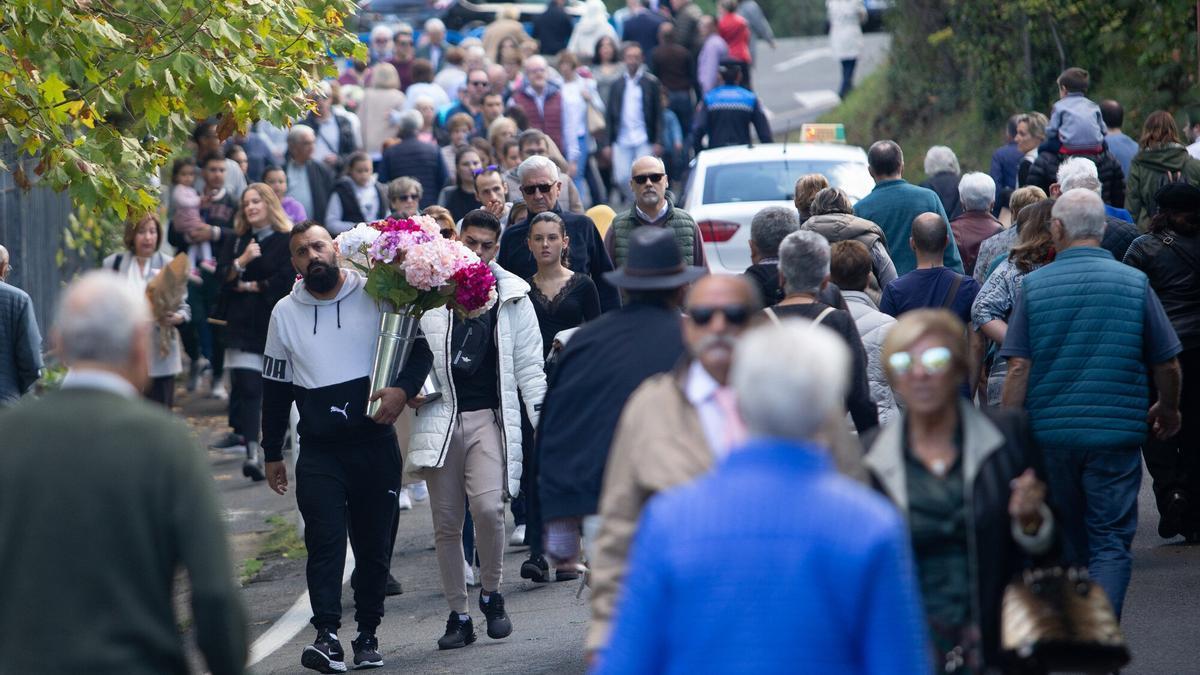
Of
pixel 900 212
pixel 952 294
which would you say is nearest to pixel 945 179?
pixel 900 212

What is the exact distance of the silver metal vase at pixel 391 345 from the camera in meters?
8.51

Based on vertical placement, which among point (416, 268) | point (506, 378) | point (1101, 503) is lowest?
point (1101, 503)

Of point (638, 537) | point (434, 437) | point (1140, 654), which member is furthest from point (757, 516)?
point (434, 437)

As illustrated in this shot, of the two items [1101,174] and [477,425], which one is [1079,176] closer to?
[1101,174]

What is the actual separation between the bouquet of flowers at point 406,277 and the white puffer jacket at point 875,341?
1837mm

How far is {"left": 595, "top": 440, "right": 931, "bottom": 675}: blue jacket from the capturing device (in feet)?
12.1

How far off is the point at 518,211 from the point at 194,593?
7799 millimetres

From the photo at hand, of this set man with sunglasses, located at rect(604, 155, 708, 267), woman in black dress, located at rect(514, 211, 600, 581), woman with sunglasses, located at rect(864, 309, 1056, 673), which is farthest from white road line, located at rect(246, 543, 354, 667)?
woman with sunglasses, located at rect(864, 309, 1056, 673)

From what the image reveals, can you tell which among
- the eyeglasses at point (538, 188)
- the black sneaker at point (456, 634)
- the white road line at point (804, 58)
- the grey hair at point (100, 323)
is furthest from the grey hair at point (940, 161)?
the white road line at point (804, 58)

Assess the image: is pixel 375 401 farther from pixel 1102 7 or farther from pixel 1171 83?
pixel 1102 7

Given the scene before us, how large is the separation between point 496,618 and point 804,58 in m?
30.8

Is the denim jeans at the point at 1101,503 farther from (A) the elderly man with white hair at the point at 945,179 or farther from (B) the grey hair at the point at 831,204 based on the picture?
(A) the elderly man with white hair at the point at 945,179

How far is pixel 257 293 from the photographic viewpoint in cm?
1355

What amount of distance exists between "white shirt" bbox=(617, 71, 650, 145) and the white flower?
1296cm
